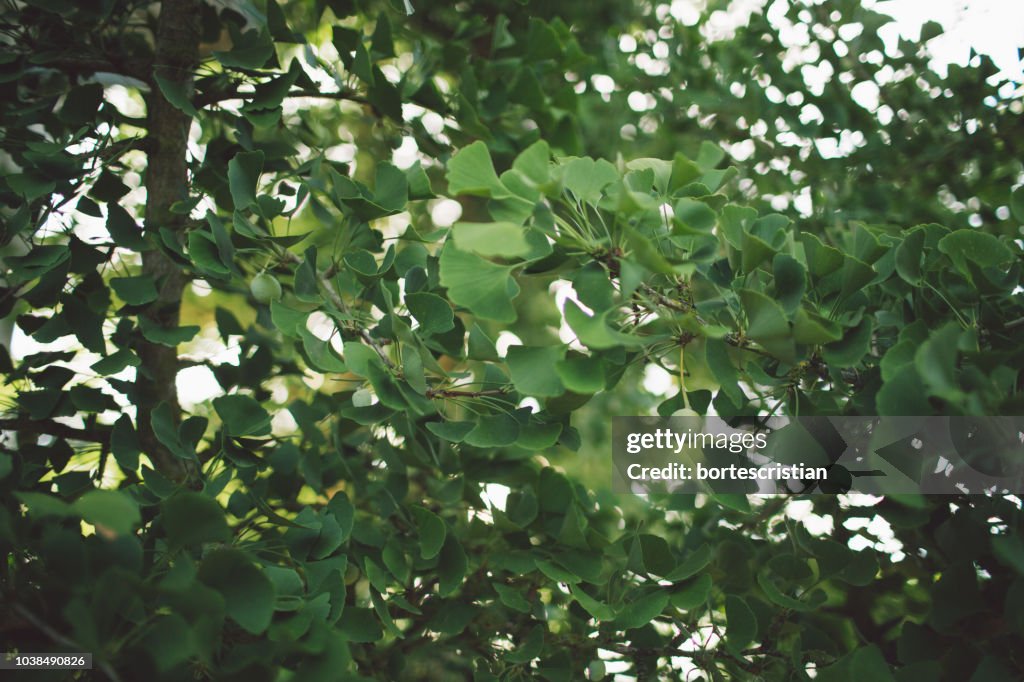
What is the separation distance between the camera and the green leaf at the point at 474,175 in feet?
1.15

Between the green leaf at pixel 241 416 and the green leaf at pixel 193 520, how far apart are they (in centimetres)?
14

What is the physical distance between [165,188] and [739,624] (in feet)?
1.89

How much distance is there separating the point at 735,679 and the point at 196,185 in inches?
21.8

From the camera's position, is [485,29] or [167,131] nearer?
[167,131]

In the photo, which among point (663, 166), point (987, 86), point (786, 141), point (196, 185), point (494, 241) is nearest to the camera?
point (494, 241)

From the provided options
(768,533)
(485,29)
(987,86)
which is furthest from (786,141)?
(768,533)

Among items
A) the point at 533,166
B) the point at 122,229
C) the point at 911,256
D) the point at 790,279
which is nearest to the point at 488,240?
the point at 533,166

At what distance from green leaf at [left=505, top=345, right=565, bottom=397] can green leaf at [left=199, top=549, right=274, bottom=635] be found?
6.4 inches

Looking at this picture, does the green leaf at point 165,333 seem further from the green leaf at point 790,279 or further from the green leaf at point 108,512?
the green leaf at point 790,279

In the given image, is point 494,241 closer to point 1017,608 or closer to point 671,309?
point 671,309

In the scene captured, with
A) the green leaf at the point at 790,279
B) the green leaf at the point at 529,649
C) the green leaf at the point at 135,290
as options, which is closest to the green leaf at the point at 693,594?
the green leaf at the point at 529,649

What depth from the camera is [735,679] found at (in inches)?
19.7

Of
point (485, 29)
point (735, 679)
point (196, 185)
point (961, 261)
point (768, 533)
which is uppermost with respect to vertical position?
point (485, 29)

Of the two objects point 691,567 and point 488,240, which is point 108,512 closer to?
point 488,240
